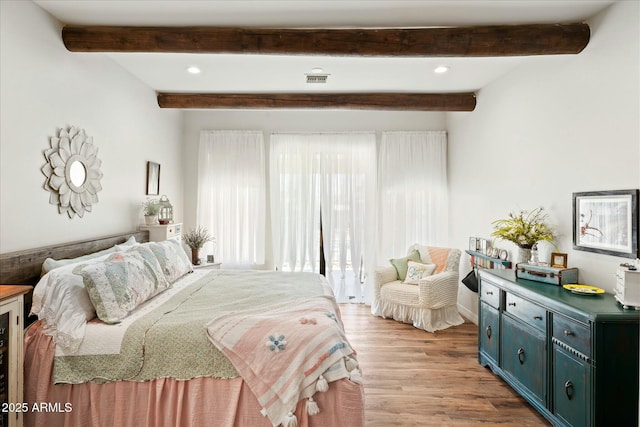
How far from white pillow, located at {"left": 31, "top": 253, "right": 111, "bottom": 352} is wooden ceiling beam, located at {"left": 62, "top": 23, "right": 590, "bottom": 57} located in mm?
1744

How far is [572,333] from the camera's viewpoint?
200 centimetres

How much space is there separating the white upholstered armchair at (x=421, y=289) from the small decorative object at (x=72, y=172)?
3.29 meters

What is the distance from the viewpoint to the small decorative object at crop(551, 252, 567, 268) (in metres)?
2.58

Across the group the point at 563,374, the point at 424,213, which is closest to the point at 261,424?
the point at 563,374

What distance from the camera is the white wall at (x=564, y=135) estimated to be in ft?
7.12

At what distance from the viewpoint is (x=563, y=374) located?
81.4 inches

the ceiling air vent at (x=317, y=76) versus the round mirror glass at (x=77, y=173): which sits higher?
the ceiling air vent at (x=317, y=76)

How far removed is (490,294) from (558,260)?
596 millimetres

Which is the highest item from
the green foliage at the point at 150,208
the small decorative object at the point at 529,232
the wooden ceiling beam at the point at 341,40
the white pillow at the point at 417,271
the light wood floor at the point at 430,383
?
the wooden ceiling beam at the point at 341,40

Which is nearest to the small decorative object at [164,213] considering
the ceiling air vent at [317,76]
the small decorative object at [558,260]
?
the ceiling air vent at [317,76]

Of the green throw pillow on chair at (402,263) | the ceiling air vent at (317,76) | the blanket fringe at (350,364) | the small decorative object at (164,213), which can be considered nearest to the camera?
the blanket fringe at (350,364)

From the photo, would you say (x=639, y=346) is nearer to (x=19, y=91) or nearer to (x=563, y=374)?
(x=563, y=374)

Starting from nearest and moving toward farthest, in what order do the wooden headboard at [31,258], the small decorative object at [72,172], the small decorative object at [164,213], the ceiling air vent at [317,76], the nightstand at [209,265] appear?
1. the wooden headboard at [31,258]
2. the small decorative object at [72,172]
3. the ceiling air vent at [317,76]
4. the small decorative object at [164,213]
5. the nightstand at [209,265]

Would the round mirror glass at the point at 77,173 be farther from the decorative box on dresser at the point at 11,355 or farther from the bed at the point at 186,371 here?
the decorative box on dresser at the point at 11,355
